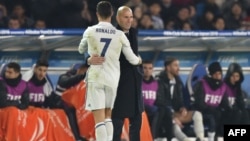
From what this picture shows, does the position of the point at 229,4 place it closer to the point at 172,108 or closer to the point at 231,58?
the point at 231,58

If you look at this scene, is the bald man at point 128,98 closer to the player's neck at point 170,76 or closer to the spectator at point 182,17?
the player's neck at point 170,76

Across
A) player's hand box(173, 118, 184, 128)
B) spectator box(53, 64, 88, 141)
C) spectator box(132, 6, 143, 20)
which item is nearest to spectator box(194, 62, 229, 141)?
player's hand box(173, 118, 184, 128)

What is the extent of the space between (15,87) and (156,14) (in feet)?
15.8

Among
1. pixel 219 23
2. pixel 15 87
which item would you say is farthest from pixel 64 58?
pixel 219 23

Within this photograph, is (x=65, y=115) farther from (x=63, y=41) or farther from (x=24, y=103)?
(x=63, y=41)

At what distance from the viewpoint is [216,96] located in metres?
16.4

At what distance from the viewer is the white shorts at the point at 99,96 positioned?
12.7 meters

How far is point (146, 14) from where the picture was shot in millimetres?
18781

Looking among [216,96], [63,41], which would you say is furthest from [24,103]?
[216,96]

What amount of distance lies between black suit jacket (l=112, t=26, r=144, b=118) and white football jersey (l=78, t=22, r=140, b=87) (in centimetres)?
40

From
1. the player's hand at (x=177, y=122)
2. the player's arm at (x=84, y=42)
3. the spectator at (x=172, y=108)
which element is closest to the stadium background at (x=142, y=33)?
the spectator at (x=172, y=108)

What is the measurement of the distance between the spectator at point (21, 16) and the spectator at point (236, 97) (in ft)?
12.0

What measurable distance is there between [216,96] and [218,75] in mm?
326

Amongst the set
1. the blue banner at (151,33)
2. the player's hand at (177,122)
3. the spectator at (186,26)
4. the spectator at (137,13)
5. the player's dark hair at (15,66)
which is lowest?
the player's hand at (177,122)
